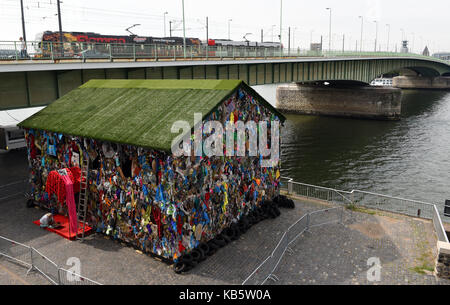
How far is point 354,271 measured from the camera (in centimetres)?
1486

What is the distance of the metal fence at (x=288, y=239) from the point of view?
46.2 feet

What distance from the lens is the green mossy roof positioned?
617 inches

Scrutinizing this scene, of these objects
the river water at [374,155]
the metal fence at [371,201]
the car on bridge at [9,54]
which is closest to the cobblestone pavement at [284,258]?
the metal fence at [371,201]

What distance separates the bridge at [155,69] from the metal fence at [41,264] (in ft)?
30.6

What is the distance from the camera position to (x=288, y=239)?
1703cm

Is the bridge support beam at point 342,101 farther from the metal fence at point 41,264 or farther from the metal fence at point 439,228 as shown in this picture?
the metal fence at point 41,264

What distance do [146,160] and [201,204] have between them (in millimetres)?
2877

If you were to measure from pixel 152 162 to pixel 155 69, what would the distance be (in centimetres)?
1640

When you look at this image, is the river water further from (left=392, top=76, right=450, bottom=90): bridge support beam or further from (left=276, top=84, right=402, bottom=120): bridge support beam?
(left=392, top=76, right=450, bottom=90): bridge support beam

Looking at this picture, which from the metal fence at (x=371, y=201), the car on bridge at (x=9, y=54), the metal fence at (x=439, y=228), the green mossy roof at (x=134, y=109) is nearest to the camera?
the green mossy roof at (x=134, y=109)

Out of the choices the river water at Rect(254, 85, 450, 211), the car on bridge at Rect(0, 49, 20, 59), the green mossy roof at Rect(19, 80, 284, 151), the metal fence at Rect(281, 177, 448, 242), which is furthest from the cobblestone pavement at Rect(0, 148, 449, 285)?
the river water at Rect(254, 85, 450, 211)

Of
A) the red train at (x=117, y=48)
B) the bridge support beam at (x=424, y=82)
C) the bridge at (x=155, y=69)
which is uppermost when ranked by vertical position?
the red train at (x=117, y=48)

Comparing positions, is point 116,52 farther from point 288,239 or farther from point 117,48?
point 288,239
